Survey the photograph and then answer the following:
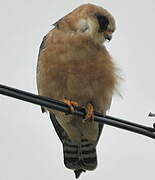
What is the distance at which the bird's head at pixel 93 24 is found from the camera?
602 centimetres

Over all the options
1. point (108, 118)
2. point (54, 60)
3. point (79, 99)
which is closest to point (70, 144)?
point (79, 99)

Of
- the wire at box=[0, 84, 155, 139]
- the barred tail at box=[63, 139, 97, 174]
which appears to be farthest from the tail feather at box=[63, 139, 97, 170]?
the wire at box=[0, 84, 155, 139]

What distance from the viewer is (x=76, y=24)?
617 centimetres

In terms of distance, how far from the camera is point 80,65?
18.6ft

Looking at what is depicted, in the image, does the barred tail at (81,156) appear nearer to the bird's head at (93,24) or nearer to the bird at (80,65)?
the bird at (80,65)

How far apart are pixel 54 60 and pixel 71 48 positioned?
0.24m

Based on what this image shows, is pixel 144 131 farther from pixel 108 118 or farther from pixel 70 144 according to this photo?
pixel 70 144

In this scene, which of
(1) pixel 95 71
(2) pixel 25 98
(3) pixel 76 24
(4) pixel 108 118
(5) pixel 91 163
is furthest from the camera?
(5) pixel 91 163

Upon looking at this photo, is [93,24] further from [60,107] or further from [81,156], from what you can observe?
[60,107]

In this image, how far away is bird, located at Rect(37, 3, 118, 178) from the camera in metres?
5.68

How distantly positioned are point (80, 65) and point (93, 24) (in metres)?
0.70

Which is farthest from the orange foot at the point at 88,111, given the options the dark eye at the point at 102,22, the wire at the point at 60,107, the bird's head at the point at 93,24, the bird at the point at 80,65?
the wire at the point at 60,107

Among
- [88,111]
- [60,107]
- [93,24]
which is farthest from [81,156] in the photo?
[60,107]

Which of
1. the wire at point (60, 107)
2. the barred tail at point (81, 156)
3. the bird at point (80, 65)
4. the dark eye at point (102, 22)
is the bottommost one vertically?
the wire at point (60, 107)
